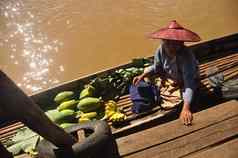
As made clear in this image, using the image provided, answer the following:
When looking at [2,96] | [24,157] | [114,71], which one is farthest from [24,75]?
[2,96]

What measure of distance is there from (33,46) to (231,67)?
3.43 m

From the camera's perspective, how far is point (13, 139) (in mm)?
4676

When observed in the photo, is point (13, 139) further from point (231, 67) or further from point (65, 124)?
point (231, 67)

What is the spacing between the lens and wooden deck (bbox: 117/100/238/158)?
3.66 m

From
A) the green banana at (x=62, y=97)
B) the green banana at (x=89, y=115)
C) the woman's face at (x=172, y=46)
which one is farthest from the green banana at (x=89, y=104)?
the woman's face at (x=172, y=46)

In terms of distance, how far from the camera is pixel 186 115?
405 cm

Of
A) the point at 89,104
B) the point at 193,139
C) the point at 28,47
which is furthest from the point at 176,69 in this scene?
the point at 28,47

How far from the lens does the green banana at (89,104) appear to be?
4.79m

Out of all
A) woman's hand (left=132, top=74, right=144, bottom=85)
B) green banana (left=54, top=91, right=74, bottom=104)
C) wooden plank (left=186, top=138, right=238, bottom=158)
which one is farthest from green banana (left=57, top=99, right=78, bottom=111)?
wooden plank (left=186, top=138, right=238, bottom=158)

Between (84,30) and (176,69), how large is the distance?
3.31m

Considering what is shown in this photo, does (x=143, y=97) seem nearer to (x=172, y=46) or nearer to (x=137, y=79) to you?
(x=137, y=79)

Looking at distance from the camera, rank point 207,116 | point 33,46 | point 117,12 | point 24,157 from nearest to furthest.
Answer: point 207,116
point 24,157
point 33,46
point 117,12

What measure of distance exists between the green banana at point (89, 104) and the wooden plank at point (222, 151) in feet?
5.04

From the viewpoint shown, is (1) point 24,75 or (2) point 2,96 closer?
(2) point 2,96
